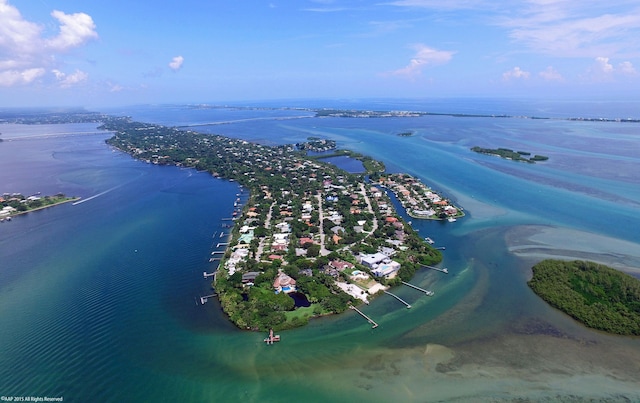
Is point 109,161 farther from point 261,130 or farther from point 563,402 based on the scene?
point 563,402

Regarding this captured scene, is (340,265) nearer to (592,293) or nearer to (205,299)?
(205,299)

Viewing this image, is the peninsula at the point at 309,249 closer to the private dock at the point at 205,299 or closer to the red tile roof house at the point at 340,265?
the red tile roof house at the point at 340,265

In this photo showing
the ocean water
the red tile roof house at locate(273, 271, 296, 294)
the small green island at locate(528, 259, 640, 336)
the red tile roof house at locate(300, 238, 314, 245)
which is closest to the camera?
the ocean water

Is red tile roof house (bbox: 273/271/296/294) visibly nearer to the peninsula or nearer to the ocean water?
the peninsula

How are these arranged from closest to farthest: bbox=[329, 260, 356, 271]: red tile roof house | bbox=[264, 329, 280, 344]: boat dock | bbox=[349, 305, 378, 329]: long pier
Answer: bbox=[264, 329, 280, 344]: boat dock < bbox=[349, 305, 378, 329]: long pier < bbox=[329, 260, 356, 271]: red tile roof house

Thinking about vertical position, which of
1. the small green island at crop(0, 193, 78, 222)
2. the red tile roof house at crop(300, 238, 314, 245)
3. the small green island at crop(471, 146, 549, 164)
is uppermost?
the small green island at crop(471, 146, 549, 164)

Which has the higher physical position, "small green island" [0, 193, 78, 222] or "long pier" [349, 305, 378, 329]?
"small green island" [0, 193, 78, 222]

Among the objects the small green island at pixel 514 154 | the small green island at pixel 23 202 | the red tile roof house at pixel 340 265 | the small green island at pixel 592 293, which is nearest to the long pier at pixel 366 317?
the red tile roof house at pixel 340 265

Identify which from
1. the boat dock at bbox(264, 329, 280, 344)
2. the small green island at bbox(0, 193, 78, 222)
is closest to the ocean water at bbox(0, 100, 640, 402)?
the boat dock at bbox(264, 329, 280, 344)
